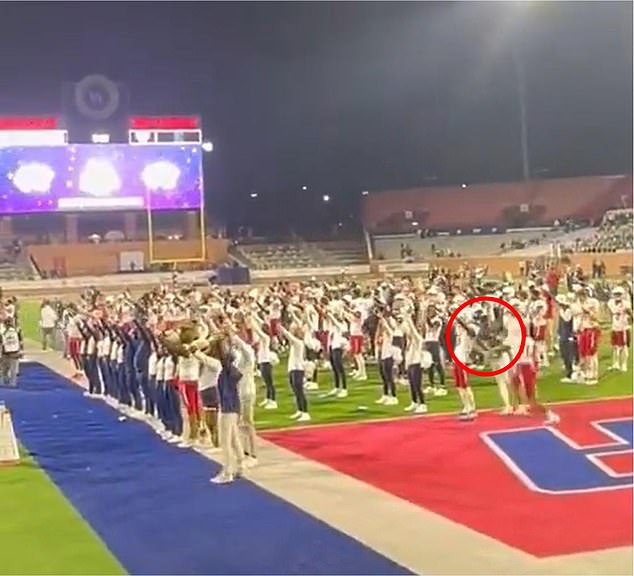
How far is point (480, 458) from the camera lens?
17.5ft

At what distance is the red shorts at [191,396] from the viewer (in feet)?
17.6

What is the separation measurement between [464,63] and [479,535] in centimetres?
188

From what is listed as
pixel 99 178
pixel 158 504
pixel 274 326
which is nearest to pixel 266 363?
pixel 274 326

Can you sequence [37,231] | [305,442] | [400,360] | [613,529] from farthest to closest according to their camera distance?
[400,360] → [305,442] → [613,529] → [37,231]

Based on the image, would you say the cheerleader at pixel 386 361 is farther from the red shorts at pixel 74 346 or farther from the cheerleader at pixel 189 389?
the red shorts at pixel 74 346

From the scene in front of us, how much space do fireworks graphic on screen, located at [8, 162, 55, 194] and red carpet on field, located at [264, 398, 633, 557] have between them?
189 centimetres

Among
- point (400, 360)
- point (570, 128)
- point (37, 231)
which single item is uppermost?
point (570, 128)

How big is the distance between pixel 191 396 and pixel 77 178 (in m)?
1.66

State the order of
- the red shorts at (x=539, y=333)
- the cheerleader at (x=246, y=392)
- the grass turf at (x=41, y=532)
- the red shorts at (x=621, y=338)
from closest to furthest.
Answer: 1. the grass turf at (x=41, y=532)
2. the cheerleader at (x=246, y=392)
3. the red shorts at (x=539, y=333)
4. the red shorts at (x=621, y=338)

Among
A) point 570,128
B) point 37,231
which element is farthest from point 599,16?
point 37,231

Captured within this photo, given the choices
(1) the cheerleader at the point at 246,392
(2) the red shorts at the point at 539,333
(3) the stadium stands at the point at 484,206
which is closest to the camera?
(3) the stadium stands at the point at 484,206

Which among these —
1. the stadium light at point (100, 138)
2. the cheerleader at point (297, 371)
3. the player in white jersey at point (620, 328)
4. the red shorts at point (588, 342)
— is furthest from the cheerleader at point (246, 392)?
the red shorts at point (588, 342)

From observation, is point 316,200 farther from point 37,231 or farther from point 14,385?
point 14,385

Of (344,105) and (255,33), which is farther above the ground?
(255,33)
